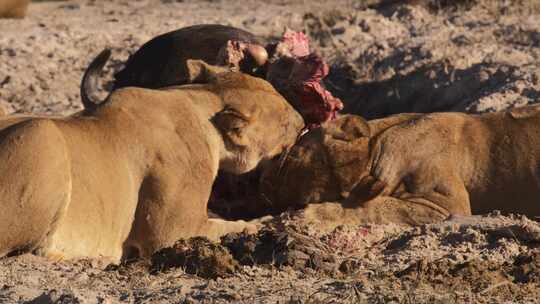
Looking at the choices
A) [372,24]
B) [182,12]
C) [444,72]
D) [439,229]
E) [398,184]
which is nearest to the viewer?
[439,229]

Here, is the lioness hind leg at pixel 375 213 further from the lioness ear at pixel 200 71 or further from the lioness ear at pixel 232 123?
the lioness ear at pixel 200 71

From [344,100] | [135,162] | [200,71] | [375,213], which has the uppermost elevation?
[200,71]

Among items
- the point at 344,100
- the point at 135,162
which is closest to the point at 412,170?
the point at 135,162

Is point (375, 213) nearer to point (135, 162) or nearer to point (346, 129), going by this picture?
point (346, 129)

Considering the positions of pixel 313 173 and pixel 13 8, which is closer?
pixel 313 173

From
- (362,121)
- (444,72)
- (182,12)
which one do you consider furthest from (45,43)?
(362,121)

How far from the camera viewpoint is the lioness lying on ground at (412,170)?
812cm

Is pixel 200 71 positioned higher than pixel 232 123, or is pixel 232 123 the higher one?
pixel 200 71

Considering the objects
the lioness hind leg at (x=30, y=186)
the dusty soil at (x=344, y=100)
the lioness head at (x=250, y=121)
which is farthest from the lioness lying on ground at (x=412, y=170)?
the lioness hind leg at (x=30, y=186)

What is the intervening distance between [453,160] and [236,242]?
1.98 m

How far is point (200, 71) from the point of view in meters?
8.32

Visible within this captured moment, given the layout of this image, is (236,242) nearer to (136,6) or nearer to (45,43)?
(45,43)

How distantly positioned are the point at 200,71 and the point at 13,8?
25.4 feet

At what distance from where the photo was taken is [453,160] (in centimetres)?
837
